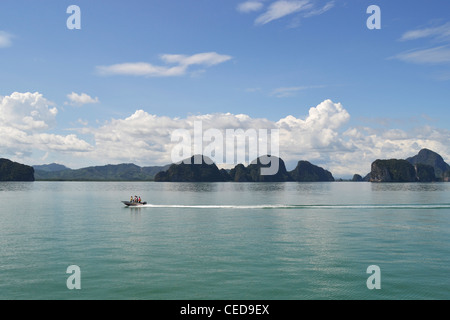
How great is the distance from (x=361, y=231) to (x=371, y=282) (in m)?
32.8

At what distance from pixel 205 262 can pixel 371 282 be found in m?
17.3

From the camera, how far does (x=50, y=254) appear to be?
148 feet

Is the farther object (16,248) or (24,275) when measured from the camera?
(16,248)

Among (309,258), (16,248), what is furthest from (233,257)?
(16,248)

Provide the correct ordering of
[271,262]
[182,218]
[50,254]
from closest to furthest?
[271,262], [50,254], [182,218]

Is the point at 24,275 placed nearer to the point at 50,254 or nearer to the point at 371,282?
the point at 50,254

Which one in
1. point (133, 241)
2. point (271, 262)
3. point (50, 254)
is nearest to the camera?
point (271, 262)

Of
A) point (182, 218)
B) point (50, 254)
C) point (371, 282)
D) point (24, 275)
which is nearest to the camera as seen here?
point (371, 282)

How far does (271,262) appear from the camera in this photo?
4088 centimetres

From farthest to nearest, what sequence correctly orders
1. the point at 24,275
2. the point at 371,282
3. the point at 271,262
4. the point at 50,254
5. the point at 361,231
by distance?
the point at 361,231 → the point at 50,254 → the point at 271,262 → the point at 24,275 → the point at 371,282

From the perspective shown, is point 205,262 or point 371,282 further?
point 205,262

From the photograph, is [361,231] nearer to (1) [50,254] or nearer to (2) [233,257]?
(2) [233,257]
